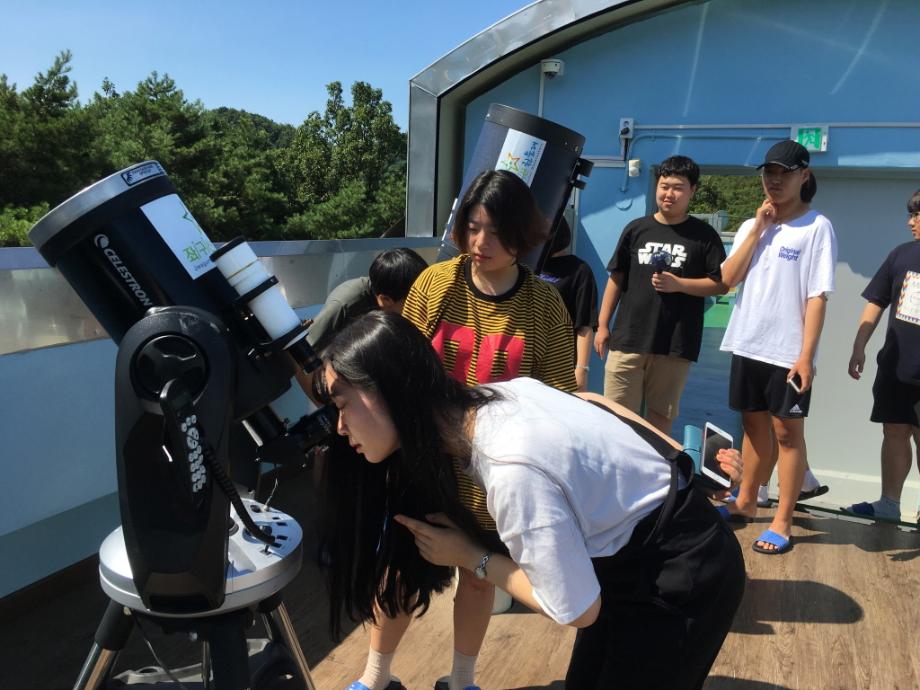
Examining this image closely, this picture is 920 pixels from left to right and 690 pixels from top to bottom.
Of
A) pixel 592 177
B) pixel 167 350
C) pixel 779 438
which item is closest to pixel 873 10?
pixel 592 177

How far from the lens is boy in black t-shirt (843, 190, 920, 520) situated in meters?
3.14

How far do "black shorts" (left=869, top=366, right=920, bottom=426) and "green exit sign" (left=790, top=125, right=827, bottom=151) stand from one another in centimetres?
154

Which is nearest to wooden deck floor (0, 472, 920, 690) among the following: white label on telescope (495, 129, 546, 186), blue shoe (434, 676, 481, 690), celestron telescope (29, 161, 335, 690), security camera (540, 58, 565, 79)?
blue shoe (434, 676, 481, 690)

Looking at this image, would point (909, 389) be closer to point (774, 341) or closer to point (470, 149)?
point (774, 341)

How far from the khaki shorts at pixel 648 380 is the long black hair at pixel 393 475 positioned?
6.23ft

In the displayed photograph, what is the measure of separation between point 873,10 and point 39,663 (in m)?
4.93

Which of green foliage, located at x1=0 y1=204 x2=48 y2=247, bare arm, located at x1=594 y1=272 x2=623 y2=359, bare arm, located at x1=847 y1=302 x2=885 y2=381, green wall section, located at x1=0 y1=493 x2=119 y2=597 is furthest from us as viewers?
green foliage, located at x1=0 y1=204 x2=48 y2=247

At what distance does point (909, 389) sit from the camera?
10.5 feet

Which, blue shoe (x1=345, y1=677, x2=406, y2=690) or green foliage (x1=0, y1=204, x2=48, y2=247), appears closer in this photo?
blue shoe (x1=345, y1=677, x2=406, y2=690)

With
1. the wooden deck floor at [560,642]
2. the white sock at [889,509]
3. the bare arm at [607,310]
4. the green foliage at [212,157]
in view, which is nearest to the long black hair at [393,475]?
the wooden deck floor at [560,642]

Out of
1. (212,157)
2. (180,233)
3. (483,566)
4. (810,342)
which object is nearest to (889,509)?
(810,342)

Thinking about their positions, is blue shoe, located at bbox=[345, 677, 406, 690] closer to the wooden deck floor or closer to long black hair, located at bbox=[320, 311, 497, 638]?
the wooden deck floor

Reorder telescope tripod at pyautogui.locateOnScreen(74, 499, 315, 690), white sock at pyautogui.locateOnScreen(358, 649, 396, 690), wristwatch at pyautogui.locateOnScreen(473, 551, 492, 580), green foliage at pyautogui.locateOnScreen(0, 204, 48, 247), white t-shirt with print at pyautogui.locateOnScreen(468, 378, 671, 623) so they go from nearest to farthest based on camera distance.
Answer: white t-shirt with print at pyautogui.locateOnScreen(468, 378, 671, 623) < telescope tripod at pyautogui.locateOnScreen(74, 499, 315, 690) < wristwatch at pyautogui.locateOnScreen(473, 551, 492, 580) < white sock at pyautogui.locateOnScreen(358, 649, 396, 690) < green foliage at pyautogui.locateOnScreen(0, 204, 48, 247)

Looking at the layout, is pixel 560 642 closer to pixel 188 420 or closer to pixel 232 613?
pixel 232 613
